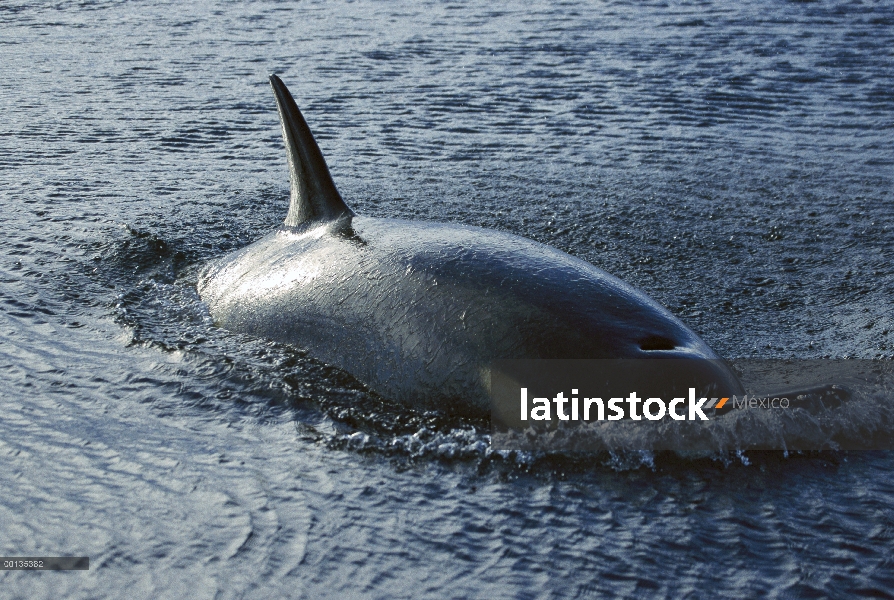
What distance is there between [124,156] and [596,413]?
37.6 feet

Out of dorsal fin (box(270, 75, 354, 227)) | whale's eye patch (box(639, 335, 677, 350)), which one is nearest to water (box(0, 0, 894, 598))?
whale's eye patch (box(639, 335, 677, 350))

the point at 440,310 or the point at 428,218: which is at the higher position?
the point at 440,310

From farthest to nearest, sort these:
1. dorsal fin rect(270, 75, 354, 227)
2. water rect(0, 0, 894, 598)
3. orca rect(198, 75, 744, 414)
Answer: dorsal fin rect(270, 75, 354, 227)
orca rect(198, 75, 744, 414)
water rect(0, 0, 894, 598)

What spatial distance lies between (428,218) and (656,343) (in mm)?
6610

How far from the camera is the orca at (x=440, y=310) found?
21.2 feet

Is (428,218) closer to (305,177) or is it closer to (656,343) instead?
(305,177)

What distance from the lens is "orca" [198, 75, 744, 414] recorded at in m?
6.47

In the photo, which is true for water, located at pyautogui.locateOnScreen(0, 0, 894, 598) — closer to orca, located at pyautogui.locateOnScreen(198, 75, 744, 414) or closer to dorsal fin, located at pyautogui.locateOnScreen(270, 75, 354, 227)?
orca, located at pyautogui.locateOnScreen(198, 75, 744, 414)

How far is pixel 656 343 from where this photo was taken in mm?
6430

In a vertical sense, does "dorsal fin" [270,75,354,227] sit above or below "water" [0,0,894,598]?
above

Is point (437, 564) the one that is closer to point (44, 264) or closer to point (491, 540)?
point (491, 540)

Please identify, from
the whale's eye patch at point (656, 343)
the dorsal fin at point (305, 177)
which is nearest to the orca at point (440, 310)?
the whale's eye patch at point (656, 343)

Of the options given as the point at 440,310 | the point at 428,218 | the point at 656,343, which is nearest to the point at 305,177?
the point at 440,310

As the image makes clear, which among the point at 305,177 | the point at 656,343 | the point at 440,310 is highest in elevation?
the point at 305,177
